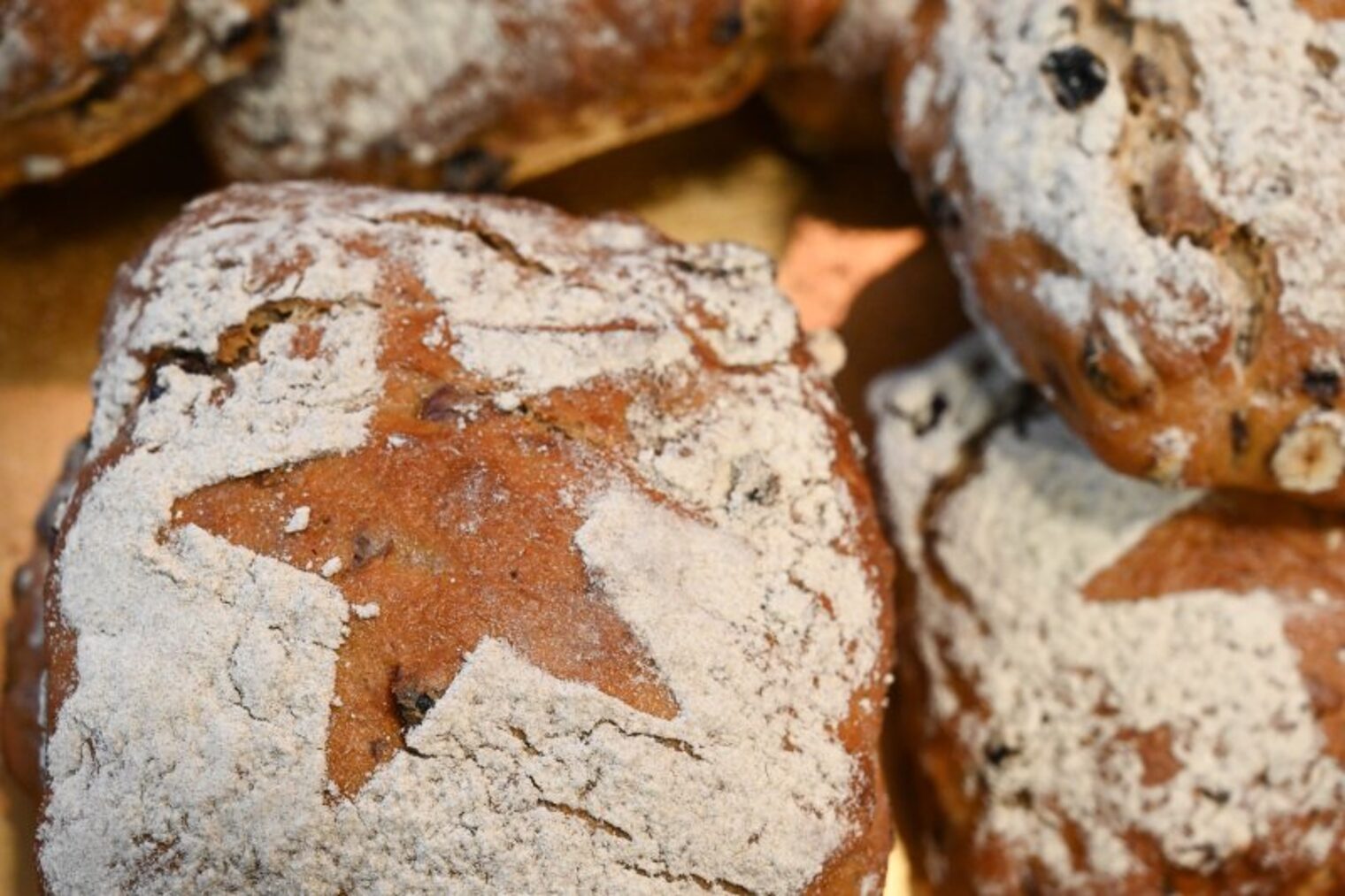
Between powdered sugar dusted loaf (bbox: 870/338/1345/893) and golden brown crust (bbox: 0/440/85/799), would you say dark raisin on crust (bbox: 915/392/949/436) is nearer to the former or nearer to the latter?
powdered sugar dusted loaf (bbox: 870/338/1345/893)

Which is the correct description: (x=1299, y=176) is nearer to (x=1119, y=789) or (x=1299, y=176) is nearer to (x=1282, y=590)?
(x=1282, y=590)

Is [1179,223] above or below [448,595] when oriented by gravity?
above

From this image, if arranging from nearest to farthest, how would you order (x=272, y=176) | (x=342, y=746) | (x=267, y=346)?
(x=342, y=746) < (x=267, y=346) < (x=272, y=176)

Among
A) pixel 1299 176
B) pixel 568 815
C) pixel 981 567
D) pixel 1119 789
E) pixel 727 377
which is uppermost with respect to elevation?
pixel 1299 176

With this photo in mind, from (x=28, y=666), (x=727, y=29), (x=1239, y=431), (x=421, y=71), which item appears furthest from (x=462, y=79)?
(x=1239, y=431)

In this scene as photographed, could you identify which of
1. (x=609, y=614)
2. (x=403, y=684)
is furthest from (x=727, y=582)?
(x=403, y=684)

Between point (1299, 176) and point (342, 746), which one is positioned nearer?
point (342, 746)

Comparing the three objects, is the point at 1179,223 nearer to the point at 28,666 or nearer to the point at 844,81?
the point at 844,81
